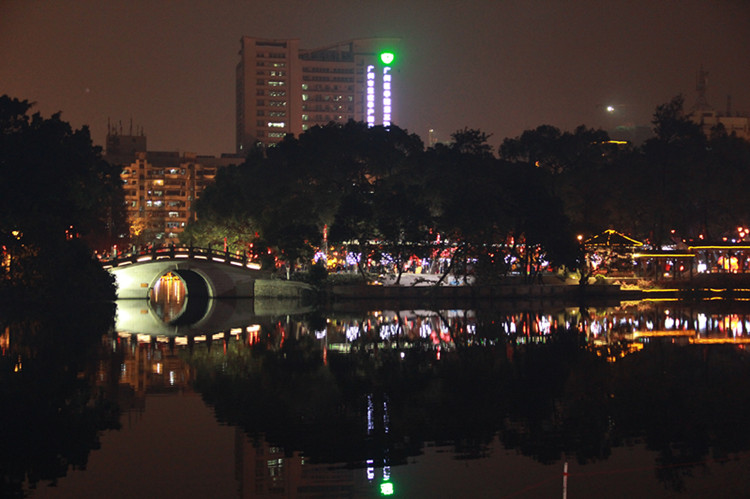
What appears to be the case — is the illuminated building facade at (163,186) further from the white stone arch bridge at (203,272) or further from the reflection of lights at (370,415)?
the reflection of lights at (370,415)

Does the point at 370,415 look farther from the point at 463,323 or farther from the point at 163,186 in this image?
the point at 163,186

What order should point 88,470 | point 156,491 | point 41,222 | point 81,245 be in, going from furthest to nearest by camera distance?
point 81,245 < point 41,222 < point 88,470 < point 156,491

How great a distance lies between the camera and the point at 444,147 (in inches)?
2415

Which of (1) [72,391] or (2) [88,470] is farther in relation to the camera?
(1) [72,391]

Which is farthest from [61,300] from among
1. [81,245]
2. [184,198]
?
[184,198]

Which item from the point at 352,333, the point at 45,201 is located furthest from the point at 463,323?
the point at 45,201

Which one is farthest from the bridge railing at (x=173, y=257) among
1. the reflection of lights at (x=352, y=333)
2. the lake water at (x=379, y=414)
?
the lake water at (x=379, y=414)

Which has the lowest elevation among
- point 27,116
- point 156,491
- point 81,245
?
point 156,491

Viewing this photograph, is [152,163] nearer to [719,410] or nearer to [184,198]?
[184,198]

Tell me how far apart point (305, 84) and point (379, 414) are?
167 meters

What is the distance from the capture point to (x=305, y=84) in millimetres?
179625

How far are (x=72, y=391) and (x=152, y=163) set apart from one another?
136m

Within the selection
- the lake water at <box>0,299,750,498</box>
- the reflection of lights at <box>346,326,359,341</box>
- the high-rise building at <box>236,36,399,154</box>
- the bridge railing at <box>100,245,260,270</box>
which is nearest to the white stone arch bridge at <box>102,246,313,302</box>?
the bridge railing at <box>100,245,260,270</box>

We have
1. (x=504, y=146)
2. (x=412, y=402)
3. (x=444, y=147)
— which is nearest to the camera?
(x=412, y=402)
